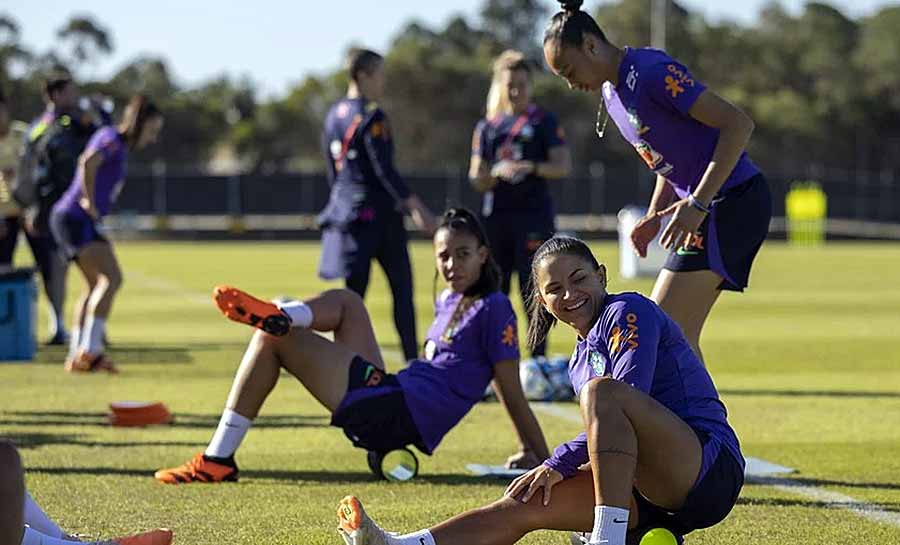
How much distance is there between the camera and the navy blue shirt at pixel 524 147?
34.4 ft

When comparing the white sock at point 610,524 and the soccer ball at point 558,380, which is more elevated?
the white sock at point 610,524

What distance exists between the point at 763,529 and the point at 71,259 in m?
7.07

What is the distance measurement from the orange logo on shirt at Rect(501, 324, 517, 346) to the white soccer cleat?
2109 millimetres

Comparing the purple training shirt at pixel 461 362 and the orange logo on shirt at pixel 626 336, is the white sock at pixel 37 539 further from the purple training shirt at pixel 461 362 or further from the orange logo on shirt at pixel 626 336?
the purple training shirt at pixel 461 362

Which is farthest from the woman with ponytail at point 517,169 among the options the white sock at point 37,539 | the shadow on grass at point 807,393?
the white sock at point 37,539

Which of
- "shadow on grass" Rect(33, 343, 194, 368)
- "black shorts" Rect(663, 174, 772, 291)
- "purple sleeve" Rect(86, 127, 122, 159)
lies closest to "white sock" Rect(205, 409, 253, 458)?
"black shorts" Rect(663, 174, 772, 291)

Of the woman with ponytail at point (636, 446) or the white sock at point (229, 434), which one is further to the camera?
the white sock at point (229, 434)

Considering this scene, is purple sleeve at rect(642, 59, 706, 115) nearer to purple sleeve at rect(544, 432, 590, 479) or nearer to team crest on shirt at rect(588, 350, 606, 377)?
team crest on shirt at rect(588, 350, 606, 377)

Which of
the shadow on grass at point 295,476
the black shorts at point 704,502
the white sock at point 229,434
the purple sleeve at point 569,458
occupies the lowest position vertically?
the shadow on grass at point 295,476

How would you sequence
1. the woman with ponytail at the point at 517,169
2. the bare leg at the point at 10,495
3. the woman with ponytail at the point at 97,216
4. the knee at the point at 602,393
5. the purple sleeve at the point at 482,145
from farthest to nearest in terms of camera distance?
the woman with ponytail at the point at 97,216, the purple sleeve at the point at 482,145, the woman with ponytail at the point at 517,169, the knee at the point at 602,393, the bare leg at the point at 10,495

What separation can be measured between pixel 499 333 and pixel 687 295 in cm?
83

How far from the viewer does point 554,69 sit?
21.0ft

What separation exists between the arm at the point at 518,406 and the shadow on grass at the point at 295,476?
0.94 ft

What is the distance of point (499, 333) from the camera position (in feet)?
22.7
